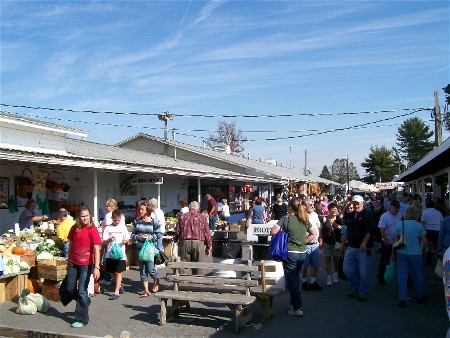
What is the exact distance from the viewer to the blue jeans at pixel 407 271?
790cm

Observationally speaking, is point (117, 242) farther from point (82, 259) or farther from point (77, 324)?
point (77, 324)

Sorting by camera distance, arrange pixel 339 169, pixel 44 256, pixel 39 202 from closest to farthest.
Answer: pixel 44 256
pixel 39 202
pixel 339 169

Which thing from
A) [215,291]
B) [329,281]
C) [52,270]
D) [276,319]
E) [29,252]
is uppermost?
[29,252]

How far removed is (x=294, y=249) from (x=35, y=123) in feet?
30.3

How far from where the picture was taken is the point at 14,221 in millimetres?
11398

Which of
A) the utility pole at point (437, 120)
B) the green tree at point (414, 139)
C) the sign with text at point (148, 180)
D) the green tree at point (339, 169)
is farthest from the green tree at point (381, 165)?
the sign with text at point (148, 180)

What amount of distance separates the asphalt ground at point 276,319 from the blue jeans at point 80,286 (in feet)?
0.59

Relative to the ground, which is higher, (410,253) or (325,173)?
(325,173)

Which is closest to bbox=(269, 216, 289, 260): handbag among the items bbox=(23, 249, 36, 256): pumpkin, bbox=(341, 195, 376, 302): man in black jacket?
bbox=(341, 195, 376, 302): man in black jacket

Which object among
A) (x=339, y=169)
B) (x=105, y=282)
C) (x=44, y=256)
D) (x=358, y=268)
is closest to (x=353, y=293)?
(x=358, y=268)

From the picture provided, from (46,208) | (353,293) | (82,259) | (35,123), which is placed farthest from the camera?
(35,123)

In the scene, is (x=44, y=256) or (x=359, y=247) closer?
(x=359, y=247)

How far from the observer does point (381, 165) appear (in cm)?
8200

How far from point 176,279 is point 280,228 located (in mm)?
1728
